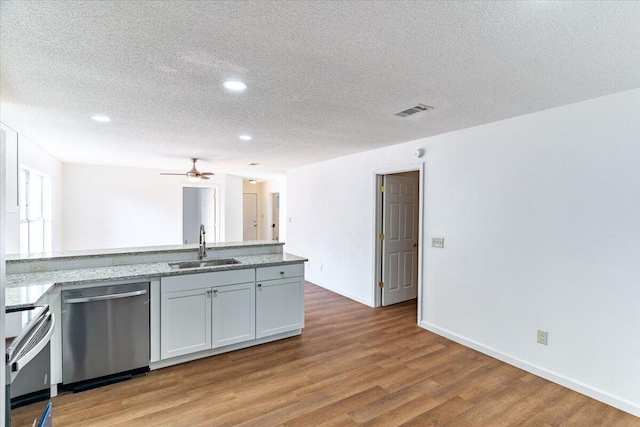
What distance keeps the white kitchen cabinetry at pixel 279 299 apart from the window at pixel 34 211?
3.38m

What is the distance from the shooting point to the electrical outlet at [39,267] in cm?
277

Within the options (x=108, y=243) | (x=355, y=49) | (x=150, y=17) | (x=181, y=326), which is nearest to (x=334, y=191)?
(x=181, y=326)

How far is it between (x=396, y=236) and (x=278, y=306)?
2.25 m

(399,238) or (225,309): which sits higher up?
(399,238)

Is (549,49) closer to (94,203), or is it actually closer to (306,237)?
(306,237)

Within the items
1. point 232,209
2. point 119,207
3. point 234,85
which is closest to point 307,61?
point 234,85

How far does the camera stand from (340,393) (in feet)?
8.21

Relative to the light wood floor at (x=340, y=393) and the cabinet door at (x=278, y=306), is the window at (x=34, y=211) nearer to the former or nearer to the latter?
the light wood floor at (x=340, y=393)

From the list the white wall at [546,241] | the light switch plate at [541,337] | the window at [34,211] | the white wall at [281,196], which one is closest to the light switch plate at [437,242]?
the white wall at [546,241]

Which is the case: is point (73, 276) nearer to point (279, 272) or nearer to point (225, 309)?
point (225, 309)

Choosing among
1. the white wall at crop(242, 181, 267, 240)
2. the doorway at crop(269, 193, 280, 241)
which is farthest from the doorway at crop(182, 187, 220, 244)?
the doorway at crop(269, 193, 280, 241)

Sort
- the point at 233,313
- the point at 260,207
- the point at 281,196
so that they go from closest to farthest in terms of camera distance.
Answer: the point at 233,313, the point at 281,196, the point at 260,207

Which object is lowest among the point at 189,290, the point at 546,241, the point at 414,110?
the point at 189,290

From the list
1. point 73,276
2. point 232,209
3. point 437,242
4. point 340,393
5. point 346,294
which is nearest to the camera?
point 340,393
